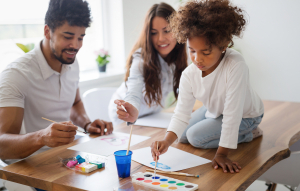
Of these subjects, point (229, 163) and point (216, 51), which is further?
point (216, 51)

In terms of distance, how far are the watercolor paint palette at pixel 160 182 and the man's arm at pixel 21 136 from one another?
1.11 ft

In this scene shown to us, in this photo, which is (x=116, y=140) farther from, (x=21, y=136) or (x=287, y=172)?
(x=287, y=172)

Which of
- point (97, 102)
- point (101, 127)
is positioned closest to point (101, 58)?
point (97, 102)

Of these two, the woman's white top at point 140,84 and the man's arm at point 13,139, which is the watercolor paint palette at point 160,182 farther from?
the woman's white top at point 140,84

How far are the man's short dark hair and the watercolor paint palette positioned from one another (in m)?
0.96

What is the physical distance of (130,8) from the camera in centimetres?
344

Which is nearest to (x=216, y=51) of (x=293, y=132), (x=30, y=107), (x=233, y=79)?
(x=233, y=79)

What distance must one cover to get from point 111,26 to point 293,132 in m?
2.63

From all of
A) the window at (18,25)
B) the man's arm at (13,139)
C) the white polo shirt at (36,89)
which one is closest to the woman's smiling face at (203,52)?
the man's arm at (13,139)

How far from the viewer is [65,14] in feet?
5.03

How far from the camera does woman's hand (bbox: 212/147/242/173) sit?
3.41ft

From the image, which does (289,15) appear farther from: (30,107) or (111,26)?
(30,107)

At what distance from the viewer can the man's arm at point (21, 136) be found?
1.12 meters

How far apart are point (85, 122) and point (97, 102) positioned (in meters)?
0.62
